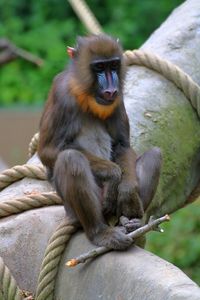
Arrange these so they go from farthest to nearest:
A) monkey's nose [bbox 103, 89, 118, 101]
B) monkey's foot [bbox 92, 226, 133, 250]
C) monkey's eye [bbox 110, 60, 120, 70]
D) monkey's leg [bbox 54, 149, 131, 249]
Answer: monkey's eye [bbox 110, 60, 120, 70]
monkey's nose [bbox 103, 89, 118, 101]
monkey's leg [bbox 54, 149, 131, 249]
monkey's foot [bbox 92, 226, 133, 250]

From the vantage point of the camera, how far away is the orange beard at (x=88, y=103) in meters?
5.06

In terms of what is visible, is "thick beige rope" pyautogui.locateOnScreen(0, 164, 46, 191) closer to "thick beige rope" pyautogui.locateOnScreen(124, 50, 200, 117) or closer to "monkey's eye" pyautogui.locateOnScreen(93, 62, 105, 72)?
"monkey's eye" pyautogui.locateOnScreen(93, 62, 105, 72)

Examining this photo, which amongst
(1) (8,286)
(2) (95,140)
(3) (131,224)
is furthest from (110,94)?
(1) (8,286)

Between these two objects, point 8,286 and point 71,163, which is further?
point 8,286

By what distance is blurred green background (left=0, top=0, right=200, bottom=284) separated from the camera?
12.3 metres

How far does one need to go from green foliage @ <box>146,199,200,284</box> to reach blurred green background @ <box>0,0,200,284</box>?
3045 millimetres

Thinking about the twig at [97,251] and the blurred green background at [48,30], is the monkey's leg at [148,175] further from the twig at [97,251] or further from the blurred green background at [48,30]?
the blurred green background at [48,30]

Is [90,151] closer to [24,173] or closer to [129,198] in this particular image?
[129,198]

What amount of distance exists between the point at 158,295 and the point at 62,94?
1.43m

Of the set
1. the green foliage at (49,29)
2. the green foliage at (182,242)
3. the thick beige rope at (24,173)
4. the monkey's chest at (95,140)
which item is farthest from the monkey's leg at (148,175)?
the green foliage at (49,29)

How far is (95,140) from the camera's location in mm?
5117

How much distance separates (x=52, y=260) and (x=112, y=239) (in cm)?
35

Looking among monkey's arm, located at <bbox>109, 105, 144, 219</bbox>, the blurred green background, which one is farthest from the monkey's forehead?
the blurred green background

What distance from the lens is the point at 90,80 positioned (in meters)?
5.09
